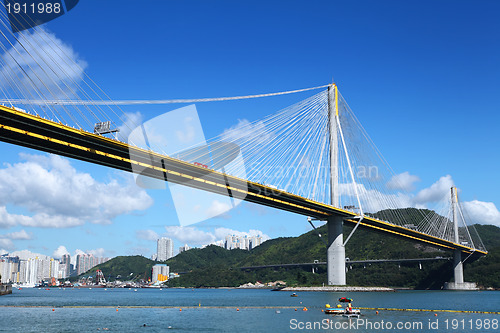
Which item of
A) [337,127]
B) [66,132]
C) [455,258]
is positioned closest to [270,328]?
[66,132]

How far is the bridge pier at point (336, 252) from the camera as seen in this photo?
92.2 m

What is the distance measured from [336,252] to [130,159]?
49775 mm

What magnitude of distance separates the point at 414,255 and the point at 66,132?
142 metres

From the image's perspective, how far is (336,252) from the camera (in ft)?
303

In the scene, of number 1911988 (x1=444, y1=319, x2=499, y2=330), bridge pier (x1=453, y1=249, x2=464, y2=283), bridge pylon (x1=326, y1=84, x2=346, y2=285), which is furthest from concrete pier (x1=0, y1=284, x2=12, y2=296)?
bridge pier (x1=453, y1=249, x2=464, y2=283)

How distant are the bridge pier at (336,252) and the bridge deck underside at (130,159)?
399 cm

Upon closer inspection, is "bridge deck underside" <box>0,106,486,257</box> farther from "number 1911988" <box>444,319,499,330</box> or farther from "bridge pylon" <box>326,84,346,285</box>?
"number 1911988" <box>444,319,499,330</box>

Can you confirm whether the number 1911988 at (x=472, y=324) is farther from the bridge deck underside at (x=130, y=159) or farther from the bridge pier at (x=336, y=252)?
the bridge pier at (x=336, y=252)

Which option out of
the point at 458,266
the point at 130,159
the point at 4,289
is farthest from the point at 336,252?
the point at 4,289

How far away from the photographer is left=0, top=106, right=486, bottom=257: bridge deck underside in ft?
149

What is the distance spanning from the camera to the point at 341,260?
92.9m

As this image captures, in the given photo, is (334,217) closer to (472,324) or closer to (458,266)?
(472,324)

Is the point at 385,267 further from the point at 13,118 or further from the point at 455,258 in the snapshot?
the point at 13,118

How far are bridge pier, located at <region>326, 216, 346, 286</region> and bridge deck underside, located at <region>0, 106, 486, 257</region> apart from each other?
3990mm
